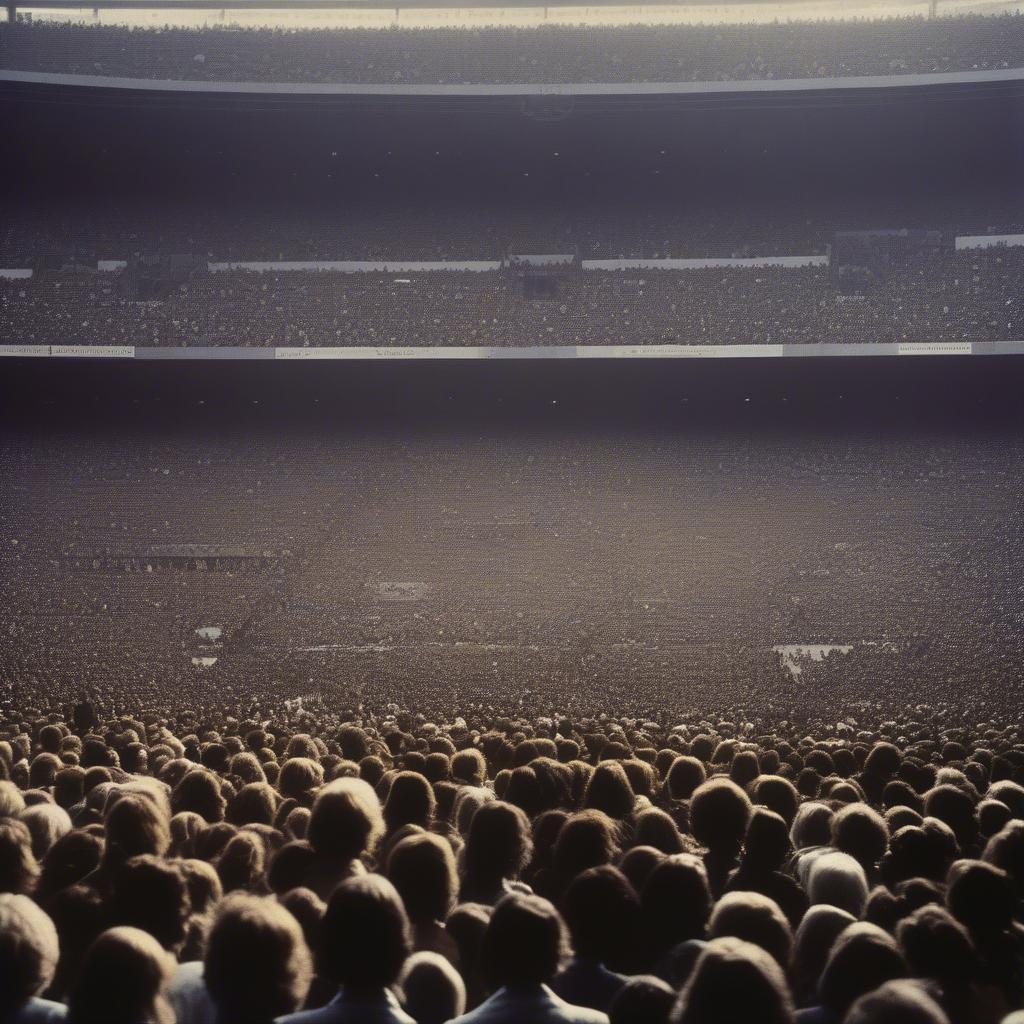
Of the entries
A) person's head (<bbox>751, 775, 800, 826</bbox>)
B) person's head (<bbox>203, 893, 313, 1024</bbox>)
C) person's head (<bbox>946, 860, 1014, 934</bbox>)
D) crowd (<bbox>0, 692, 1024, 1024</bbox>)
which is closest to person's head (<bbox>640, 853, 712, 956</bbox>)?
crowd (<bbox>0, 692, 1024, 1024</bbox>)

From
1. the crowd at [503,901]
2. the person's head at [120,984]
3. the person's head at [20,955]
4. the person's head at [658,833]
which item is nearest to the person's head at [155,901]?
the crowd at [503,901]

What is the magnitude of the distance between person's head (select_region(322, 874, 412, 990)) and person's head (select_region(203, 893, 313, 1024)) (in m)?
0.14

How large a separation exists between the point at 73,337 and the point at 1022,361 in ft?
82.5

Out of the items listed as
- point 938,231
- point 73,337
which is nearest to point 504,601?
point 73,337

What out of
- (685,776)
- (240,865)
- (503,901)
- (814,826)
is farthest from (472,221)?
(503,901)

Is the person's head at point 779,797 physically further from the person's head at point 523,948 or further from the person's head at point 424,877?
the person's head at point 523,948

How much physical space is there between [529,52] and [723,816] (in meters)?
29.8

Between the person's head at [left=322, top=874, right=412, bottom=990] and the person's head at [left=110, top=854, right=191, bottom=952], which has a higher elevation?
the person's head at [left=322, top=874, right=412, bottom=990]

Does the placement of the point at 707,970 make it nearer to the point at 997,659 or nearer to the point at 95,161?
the point at 997,659

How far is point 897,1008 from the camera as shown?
2.34 meters

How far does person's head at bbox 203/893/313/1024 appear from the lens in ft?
9.06

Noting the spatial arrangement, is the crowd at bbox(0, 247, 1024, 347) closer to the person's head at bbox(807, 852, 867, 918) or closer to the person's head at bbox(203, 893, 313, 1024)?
the person's head at bbox(807, 852, 867, 918)

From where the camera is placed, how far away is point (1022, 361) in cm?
2831

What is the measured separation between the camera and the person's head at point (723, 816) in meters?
4.68
